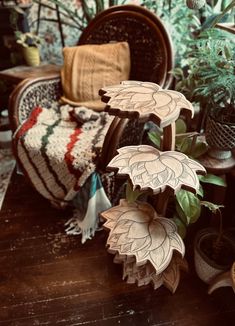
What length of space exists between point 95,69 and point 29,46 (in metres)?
0.63

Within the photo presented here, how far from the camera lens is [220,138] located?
3.75 ft

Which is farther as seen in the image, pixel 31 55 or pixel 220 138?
pixel 31 55

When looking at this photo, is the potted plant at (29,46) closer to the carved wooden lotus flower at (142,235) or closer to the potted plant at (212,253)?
the carved wooden lotus flower at (142,235)

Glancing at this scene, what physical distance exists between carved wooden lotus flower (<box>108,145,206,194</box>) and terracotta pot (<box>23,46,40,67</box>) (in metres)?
1.44

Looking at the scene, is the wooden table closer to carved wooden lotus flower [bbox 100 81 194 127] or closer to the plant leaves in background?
the plant leaves in background

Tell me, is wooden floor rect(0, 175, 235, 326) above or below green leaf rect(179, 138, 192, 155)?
below

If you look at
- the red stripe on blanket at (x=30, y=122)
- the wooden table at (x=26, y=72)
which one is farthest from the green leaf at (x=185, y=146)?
the wooden table at (x=26, y=72)

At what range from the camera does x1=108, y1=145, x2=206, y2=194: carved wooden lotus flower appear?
2.80 ft

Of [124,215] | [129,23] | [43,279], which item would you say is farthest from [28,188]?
[129,23]

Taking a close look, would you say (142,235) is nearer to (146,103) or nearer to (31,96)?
(146,103)

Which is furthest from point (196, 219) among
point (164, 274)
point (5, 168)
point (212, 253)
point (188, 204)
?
point (5, 168)

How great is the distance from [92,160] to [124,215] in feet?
1.45

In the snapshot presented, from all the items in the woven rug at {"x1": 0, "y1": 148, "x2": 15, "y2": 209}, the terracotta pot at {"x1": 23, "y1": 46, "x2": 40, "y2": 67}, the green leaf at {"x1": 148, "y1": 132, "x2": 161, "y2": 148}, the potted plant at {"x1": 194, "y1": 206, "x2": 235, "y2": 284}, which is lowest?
the woven rug at {"x1": 0, "y1": 148, "x2": 15, "y2": 209}

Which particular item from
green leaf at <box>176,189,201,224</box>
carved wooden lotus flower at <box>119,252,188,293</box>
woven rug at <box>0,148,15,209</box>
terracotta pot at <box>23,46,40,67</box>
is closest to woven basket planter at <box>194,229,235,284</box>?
carved wooden lotus flower at <box>119,252,188,293</box>
